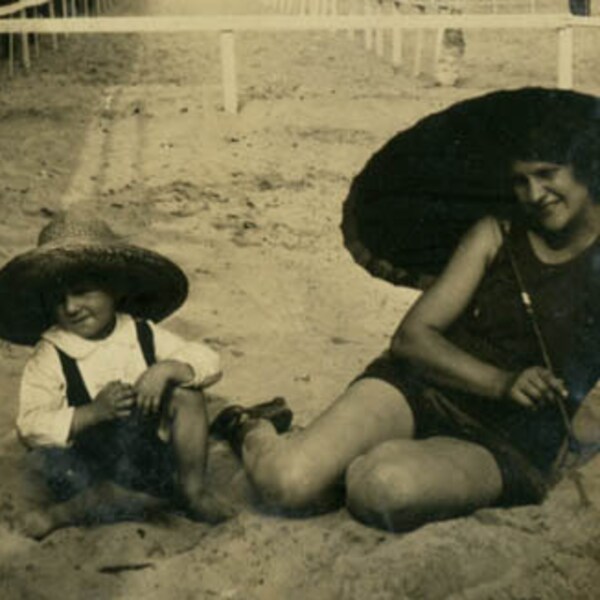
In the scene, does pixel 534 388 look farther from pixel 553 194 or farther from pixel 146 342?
pixel 146 342

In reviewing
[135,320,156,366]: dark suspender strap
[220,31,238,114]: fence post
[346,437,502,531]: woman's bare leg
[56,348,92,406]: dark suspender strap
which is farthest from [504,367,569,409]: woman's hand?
[220,31,238,114]: fence post

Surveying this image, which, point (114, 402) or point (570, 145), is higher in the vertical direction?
point (570, 145)

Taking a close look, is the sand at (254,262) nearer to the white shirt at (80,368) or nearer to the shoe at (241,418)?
the shoe at (241,418)

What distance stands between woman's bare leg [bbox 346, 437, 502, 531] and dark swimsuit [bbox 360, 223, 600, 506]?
0.12 ft

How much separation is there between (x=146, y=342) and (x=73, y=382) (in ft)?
0.52

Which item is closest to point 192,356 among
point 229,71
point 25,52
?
point 229,71

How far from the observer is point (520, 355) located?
2164 mm

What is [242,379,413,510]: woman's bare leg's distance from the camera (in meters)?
2.10

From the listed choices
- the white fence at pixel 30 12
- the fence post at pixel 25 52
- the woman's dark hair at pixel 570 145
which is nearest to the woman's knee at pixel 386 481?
the woman's dark hair at pixel 570 145

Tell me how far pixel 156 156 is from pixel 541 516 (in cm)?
235

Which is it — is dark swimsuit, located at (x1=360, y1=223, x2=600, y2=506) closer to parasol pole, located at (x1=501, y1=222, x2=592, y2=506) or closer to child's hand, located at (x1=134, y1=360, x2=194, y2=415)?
parasol pole, located at (x1=501, y1=222, x2=592, y2=506)

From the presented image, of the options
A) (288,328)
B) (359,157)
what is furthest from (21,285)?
(359,157)

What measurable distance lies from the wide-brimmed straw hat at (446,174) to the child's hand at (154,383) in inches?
20.7

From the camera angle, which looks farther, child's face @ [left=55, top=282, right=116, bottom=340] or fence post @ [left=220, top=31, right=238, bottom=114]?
fence post @ [left=220, top=31, right=238, bottom=114]
